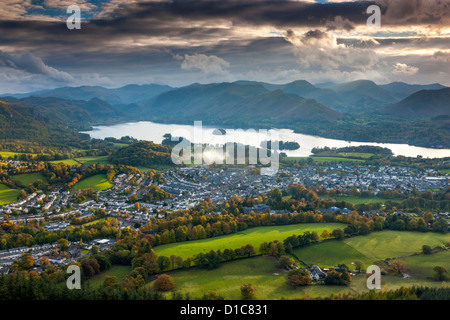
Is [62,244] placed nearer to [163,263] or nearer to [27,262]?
[27,262]

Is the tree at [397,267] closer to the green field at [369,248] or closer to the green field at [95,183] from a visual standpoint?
the green field at [369,248]

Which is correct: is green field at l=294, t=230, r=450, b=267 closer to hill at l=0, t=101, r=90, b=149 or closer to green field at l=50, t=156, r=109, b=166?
green field at l=50, t=156, r=109, b=166

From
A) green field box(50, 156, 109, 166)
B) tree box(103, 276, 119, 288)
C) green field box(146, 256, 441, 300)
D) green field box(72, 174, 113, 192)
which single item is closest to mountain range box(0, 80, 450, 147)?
green field box(50, 156, 109, 166)

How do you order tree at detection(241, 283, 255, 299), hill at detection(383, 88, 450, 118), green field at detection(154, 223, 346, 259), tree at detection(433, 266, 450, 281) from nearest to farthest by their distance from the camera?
1. tree at detection(241, 283, 255, 299)
2. tree at detection(433, 266, 450, 281)
3. green field at detection(154, 223, 346, 259)
4. hill at detection(383, 88, 450, 118)
